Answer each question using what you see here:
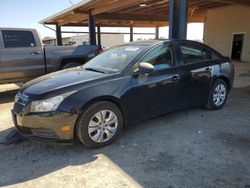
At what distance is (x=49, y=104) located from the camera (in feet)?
11.2

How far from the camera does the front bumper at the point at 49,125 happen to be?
3385mm

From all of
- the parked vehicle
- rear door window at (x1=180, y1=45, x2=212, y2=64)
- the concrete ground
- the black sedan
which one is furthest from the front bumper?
the parked vehicle

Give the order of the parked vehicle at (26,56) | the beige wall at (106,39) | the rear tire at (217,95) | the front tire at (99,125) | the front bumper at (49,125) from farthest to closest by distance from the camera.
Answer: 1. the beige wall at (106,39)
2. the parked vehicle at (26,56)
3. the rear tire at (217,95)
4. the front tire at (99,125)
5. the front bumper at (49,125)

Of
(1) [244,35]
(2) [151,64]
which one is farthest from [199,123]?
(1) [244,35]

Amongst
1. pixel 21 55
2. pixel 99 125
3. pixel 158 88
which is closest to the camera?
pixel 99 125

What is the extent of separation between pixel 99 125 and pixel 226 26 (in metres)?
16.1

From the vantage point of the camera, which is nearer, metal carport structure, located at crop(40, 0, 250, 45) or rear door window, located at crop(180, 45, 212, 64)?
rear door window, located at crop(180, 45, 212, 64)

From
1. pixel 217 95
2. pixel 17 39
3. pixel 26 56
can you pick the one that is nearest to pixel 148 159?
pixel 217 95

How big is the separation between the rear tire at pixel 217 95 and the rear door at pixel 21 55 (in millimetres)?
4919

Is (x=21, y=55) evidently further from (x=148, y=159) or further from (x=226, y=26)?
(x=226, y=26)

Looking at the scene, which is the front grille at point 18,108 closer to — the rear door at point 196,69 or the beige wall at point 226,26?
the rear door at point 196,69

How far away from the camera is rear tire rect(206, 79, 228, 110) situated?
209 inches

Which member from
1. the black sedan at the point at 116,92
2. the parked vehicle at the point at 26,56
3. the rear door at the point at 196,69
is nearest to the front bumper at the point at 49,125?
the black sedan at the point at 116,92

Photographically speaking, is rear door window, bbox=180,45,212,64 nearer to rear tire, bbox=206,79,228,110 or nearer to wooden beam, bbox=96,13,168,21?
rear tire, bbox=206,79,228,110
